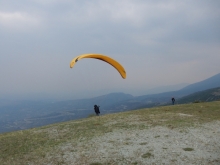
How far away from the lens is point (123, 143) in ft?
70.9

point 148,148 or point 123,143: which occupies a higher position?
point 123,143

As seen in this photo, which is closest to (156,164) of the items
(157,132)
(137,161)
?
(137,161)

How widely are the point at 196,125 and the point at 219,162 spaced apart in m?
10.8

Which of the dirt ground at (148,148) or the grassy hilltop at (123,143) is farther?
the grassy hilltop at (123,143)

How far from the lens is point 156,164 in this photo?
54.5 ft

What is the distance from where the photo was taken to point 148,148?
19797 mm

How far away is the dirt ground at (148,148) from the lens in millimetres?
17453

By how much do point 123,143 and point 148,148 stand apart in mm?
2808

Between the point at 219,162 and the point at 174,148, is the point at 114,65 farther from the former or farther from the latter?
the point at 219,162

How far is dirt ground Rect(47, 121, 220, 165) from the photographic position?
17453mm

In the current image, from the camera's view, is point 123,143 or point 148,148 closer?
point 148,148

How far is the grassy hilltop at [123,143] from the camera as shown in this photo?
59.1 feet

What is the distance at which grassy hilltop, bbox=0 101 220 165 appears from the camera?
18000mm

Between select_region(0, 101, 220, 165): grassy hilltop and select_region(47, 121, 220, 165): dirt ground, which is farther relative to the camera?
select_region(0, 101, 220, 165): grassy hilltop
